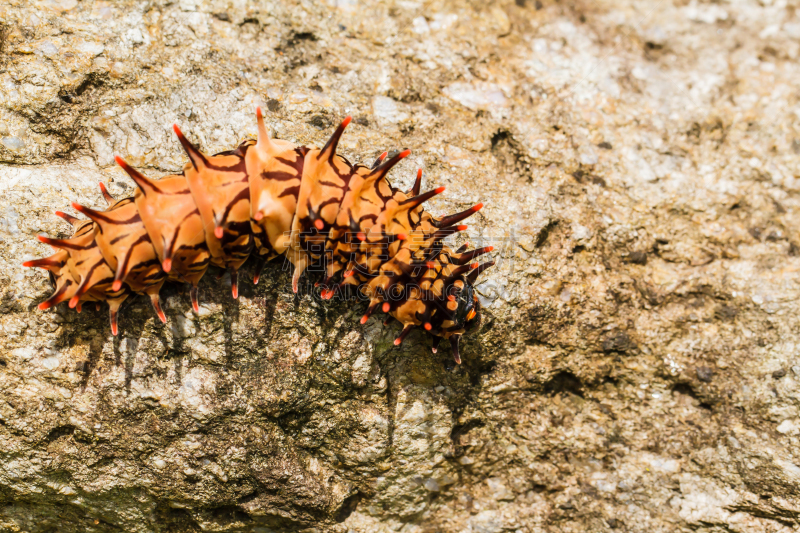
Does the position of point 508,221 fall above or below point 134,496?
above

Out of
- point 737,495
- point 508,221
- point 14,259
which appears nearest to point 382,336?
point 508,221

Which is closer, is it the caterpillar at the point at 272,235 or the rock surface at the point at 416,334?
the caterpillar at the point at 272,235

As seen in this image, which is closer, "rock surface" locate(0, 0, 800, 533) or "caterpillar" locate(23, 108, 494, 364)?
"caterpillar" locate(23, 108, 494, 364)

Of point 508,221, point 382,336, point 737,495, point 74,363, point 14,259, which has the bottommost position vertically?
point 737,495

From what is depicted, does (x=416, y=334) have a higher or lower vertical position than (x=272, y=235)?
lower

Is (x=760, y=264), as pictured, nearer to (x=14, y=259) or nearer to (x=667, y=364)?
(x=667, y=364)
